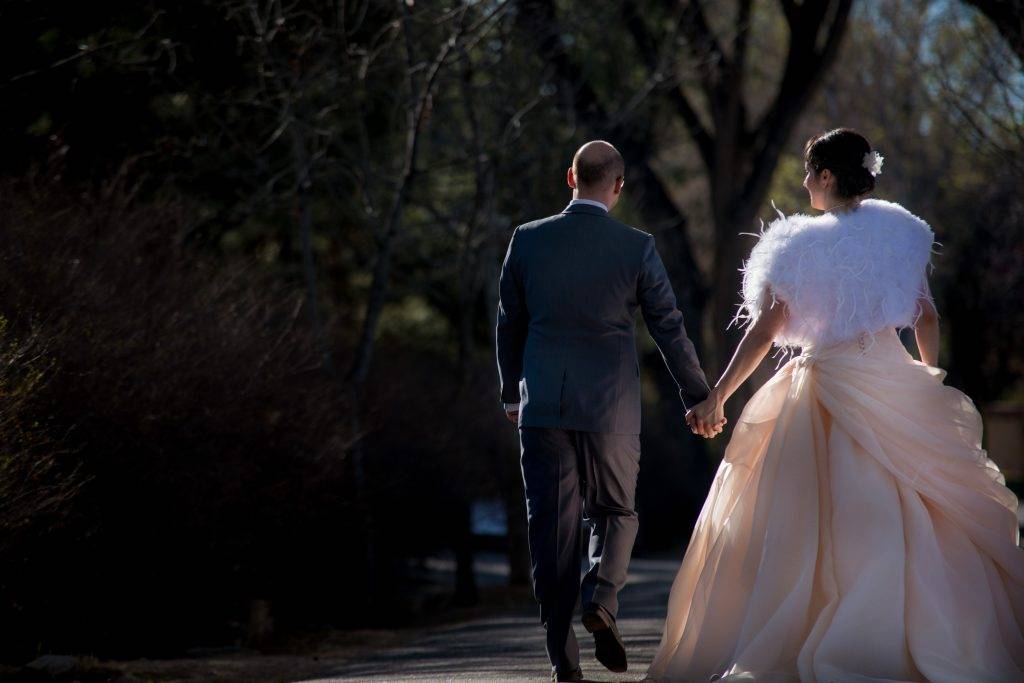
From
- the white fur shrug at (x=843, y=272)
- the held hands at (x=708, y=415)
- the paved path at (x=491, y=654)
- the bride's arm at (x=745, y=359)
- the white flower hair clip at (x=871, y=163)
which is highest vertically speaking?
the white flower hair clip at (x=871, y=163)

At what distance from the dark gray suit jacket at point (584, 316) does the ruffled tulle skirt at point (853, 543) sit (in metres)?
0.51

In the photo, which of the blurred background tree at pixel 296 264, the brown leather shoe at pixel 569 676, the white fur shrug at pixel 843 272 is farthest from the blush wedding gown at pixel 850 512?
the blurred background tree at pixel 296 264

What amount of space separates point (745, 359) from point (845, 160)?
0.88 meters

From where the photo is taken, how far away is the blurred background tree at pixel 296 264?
7844mm

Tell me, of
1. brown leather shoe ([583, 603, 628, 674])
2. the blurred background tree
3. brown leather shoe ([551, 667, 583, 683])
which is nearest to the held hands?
brown leather shoe ([583, 603, 628, 674])

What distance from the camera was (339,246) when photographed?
21.5m

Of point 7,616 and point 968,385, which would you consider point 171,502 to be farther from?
point 968,385

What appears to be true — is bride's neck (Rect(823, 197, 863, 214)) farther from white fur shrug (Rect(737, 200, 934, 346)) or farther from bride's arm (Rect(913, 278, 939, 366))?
bride's arm (Rect(913, 278, 939, 366))

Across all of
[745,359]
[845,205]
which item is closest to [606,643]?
[745,359]

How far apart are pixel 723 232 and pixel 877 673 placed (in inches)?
542

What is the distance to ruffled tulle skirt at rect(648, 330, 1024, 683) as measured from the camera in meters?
5.35

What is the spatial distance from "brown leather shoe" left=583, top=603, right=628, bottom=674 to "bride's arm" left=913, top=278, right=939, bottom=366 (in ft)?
5.65

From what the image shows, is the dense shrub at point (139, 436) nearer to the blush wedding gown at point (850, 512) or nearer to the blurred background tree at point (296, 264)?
the blurred background tree at point (296, 264)

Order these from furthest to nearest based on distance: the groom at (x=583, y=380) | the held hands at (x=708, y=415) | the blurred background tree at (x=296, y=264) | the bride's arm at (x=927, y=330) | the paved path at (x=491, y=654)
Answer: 1. the blurred background tree at (x=296, y=264)
2. the paved path at (x=491, y=654)
3. the bride's arm at (x=927, y=330)
4. the held hands at (x=708, y=415)
5. the groom at (x=583, y=380)
